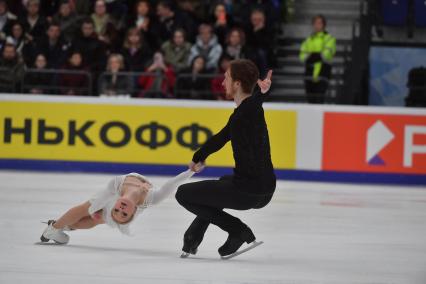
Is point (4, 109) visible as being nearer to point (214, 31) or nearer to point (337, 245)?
point (214, 31)

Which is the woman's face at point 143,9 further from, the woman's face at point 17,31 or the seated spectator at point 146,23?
the woman's face at point 17,31

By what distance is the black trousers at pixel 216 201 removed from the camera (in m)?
7.28

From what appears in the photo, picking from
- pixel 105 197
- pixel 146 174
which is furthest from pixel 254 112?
pixel 146 174

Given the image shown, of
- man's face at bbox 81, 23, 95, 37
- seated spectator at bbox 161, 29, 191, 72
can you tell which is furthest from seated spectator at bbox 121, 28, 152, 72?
man's face at bbox 81, 23, 95, 37

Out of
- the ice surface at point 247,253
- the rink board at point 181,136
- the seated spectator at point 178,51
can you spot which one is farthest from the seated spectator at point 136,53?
the ice surface at point 247,253

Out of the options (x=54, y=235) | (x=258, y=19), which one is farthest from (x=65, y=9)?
(x=54, y=235)

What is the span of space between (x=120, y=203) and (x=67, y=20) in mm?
9623

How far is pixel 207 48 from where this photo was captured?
15602 millimetres

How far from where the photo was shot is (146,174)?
47.5 feet

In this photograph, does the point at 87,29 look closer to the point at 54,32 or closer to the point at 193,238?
the point at 54,32

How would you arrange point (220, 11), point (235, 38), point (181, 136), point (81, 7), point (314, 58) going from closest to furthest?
point (181, 136), point (235, 38), point (314, 58), point (220, 11), point (81, 7)

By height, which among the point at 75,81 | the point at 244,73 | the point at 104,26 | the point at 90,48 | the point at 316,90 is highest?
the point at 244,73

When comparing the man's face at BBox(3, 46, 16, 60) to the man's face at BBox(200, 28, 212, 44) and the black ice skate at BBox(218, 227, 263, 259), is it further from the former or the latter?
the black ice skate at BBox(218, 227, 263, 259)

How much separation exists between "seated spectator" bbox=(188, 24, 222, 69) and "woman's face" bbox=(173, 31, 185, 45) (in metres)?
0.22
